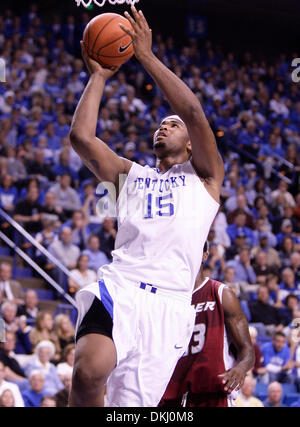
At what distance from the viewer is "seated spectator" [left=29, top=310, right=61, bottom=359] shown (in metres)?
6.08

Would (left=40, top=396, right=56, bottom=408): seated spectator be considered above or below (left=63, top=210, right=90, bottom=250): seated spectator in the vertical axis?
below

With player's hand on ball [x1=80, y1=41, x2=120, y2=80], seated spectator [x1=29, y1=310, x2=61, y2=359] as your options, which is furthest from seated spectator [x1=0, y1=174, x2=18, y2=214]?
player's hand on ball [x1=80, y1=41, x2=120, y2=80]

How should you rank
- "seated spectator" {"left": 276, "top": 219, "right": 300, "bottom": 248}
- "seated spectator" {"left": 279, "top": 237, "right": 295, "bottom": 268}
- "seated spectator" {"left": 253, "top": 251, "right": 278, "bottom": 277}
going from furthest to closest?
"seated spectator" {"left": 276, "top": 219, "right": 300, "bottom": 248}, "seated spectator" {"left": 279, "top": 237, "right": 295, "bottom": 268}, "seated spectator" {"left": 253, "top": 251, "right": 278, "bottom": 277}

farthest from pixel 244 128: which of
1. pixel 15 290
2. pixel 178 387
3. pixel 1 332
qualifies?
pixel 178 387

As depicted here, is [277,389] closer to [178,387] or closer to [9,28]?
[178,387]

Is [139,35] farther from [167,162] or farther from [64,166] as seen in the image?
[64,166]

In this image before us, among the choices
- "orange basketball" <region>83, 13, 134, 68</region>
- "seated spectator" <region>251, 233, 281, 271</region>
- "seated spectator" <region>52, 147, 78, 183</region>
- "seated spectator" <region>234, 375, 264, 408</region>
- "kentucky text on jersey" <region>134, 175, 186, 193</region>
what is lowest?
"seated spectator" <region>234, 375, 264, 408</region>

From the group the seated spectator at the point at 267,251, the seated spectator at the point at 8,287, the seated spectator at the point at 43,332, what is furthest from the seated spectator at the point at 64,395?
the seated spectator at the point at 267,251

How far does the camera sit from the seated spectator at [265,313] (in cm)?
739

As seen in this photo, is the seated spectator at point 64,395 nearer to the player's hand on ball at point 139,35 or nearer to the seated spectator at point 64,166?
the seated spectator at point 64,166

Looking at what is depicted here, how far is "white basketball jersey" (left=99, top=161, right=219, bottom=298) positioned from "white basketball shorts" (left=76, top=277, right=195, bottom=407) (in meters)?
0.07

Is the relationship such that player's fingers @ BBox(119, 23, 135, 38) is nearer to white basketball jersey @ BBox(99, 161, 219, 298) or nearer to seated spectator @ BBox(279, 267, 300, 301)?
white basketball jersey @ BBox(99, 161, 219, 298)

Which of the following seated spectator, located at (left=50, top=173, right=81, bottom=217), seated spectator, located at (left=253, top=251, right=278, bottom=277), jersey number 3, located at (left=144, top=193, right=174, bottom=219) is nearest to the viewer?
jersey number 3, located at (left=144, top=193, right=174, bottom=219)

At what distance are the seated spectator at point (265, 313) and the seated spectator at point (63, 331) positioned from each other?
223cm
